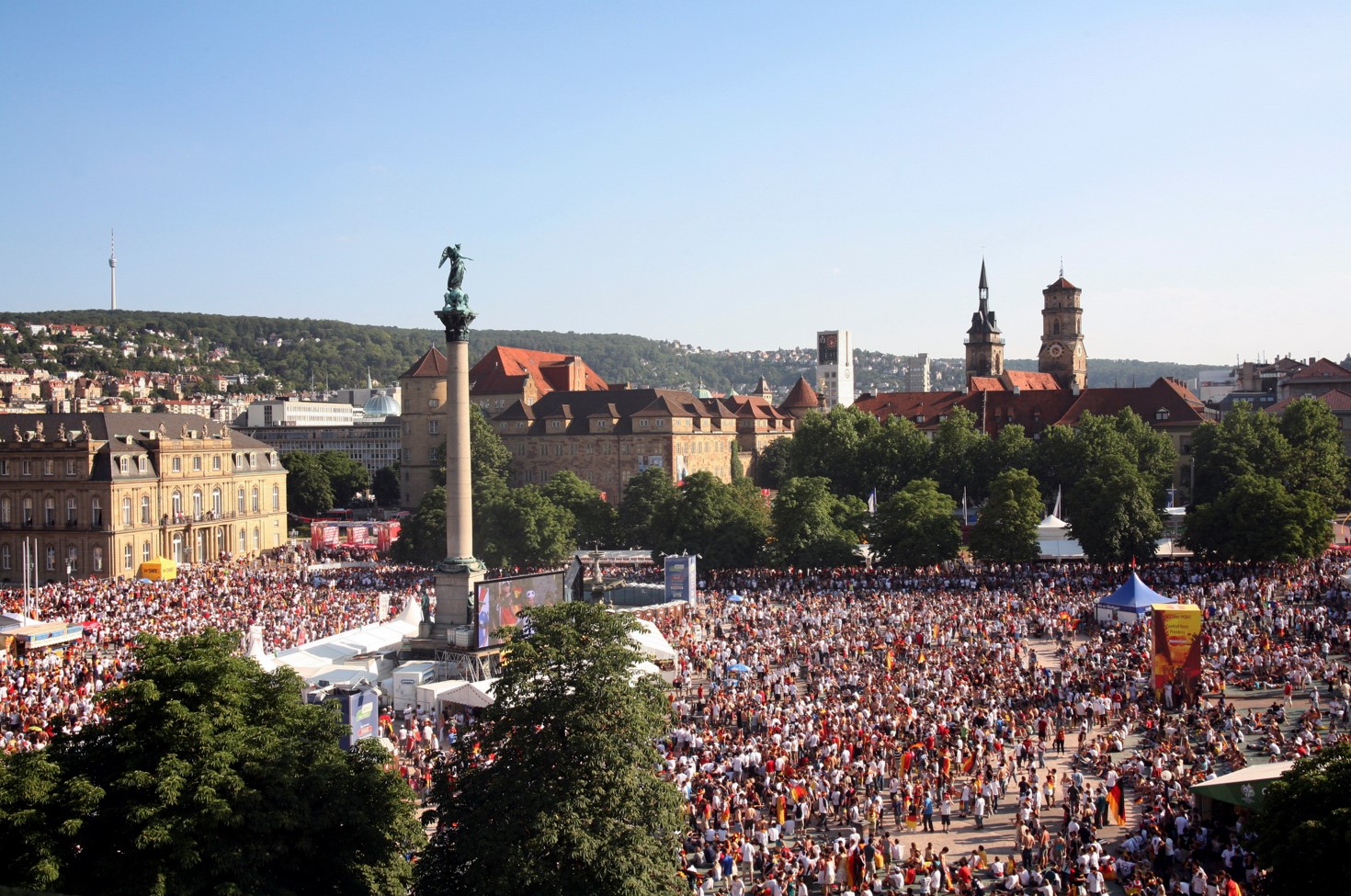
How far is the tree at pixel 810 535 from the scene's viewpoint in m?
57.2

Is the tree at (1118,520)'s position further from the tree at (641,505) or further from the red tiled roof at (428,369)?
the red tiled roof at (428,369)

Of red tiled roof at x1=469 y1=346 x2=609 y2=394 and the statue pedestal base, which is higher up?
red tiled roof at x1=469 y1=346 x2=609 y2=394

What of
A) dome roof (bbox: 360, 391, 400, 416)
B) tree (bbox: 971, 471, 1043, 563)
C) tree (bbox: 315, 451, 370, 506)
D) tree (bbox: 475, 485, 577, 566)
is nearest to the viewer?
tree (bbox: 971, 471, 1043, 563)

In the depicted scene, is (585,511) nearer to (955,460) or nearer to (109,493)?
(109,493)

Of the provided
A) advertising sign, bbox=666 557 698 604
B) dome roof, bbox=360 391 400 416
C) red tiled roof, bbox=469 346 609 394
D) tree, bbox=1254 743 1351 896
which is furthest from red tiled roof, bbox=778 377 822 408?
tree, bbox=1254 743 1351 896

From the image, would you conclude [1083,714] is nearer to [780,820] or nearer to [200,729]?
[780,820]

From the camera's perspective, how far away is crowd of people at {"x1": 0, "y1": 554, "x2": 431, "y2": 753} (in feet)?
101

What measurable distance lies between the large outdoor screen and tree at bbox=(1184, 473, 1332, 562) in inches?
1092

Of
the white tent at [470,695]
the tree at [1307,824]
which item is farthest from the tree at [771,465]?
the tree at [1307,824]

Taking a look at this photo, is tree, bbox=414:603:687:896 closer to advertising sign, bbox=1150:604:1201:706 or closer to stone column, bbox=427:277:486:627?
advertising sign, bbox=1150:604:1201:706

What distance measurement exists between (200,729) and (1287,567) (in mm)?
42998

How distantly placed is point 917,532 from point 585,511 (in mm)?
21417

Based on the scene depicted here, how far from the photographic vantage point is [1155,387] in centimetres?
9756

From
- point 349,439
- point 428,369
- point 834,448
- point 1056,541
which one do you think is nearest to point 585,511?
point 834,448
